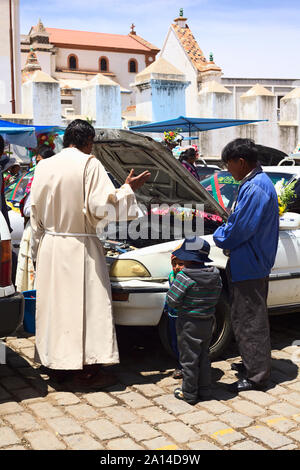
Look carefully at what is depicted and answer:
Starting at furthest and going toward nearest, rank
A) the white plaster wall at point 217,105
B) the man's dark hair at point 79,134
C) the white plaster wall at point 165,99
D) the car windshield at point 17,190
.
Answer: the white plaster wall at point 217,105
the white plaster wall at point 165,99
the car windshield at point 17,190
the man's dark hair at point 79,134

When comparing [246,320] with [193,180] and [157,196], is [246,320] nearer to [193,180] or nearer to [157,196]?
[193,180]

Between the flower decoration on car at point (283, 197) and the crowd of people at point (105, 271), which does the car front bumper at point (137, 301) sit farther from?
the flower decoration on car at point (283, 197)

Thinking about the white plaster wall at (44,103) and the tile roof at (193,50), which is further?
the tile roof at (193,50)

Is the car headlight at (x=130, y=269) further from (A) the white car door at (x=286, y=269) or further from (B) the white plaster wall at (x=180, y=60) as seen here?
(B) the white plaster wall at (x=180, y=60)

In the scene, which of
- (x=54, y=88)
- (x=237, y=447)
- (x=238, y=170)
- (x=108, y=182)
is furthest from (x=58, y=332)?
(x=54, y=88)

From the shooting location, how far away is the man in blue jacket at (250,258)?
14.7 ft

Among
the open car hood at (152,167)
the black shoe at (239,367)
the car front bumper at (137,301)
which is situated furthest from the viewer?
the open car hood at (152,167)

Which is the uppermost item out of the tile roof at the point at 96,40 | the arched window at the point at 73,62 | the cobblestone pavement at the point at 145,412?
the tile roof at the point at 96,40

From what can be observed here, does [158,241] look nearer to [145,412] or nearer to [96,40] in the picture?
[145,412]

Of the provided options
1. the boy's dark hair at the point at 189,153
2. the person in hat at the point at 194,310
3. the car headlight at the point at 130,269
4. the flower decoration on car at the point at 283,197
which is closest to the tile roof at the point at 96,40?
the boy's dark hair at the point at 189,153

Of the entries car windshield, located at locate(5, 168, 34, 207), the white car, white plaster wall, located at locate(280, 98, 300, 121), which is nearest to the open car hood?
the white car

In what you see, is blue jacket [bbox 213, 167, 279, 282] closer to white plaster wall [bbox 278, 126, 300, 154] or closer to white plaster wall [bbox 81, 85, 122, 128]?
white plaster wall [bbox 81, 85, 122, 128]

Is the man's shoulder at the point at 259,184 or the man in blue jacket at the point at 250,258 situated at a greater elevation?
the man's shoulder at the point at 259,184

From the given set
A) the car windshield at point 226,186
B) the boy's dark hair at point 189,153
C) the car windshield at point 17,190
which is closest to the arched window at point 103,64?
the car windshield at point 17,190
